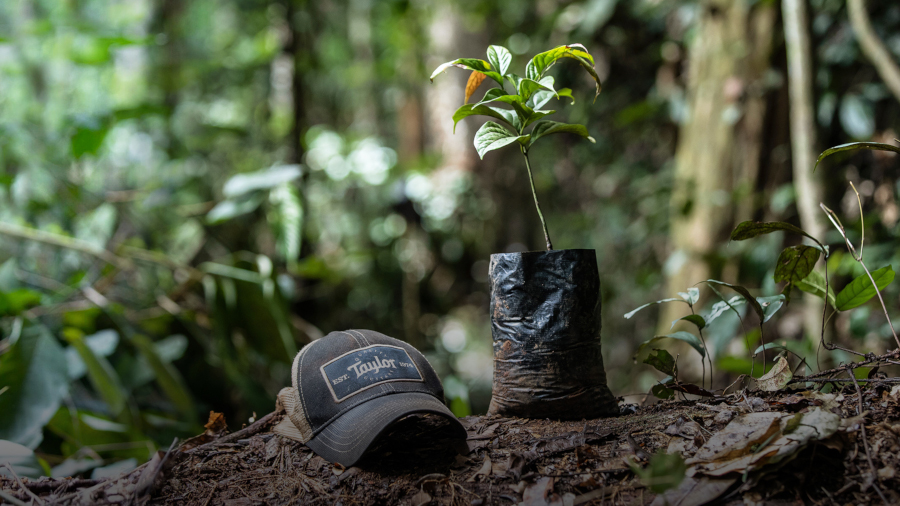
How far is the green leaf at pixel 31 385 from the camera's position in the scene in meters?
1.77

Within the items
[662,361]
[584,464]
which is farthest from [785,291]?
[584,464]

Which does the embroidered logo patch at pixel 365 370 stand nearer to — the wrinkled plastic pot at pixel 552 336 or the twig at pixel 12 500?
the wrinkled plastic pot at pixel 552 336

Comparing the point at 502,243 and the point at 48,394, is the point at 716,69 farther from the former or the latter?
the point at 48,394

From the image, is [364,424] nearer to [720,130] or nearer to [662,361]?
[662,361]

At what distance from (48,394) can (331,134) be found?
3621mm

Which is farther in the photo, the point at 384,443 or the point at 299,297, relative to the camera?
the point at 299,297

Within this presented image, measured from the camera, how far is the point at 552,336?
126 centimetres

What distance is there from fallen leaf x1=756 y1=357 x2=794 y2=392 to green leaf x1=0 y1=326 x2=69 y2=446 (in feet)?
7.26

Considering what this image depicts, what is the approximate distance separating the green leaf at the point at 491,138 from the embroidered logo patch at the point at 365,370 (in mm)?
528

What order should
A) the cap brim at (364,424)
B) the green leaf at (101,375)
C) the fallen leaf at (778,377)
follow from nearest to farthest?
1. the cap brim at (364,424)
2. the fallen leaf at (778,377)
3. the green leaf at (101,375)

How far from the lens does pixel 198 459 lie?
4.00ft

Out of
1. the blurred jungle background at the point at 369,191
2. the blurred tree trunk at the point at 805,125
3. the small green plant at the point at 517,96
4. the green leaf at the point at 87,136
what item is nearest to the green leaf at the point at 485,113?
the small green plant at the point at 517,96

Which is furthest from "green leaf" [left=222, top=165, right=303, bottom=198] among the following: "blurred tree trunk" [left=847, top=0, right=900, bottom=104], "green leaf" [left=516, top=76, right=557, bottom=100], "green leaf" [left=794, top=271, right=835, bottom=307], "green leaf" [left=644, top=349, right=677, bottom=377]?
"blurred tree trunk" [left=847, top=0, right=900, bottom=104]

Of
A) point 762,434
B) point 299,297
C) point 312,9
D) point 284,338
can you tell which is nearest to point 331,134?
point 312,9
